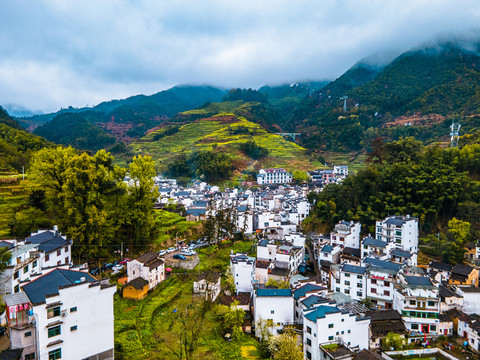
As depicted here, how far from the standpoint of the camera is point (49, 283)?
1197 centimetres

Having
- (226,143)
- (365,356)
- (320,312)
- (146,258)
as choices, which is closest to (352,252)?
(320,312)

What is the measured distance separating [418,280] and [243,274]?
37.1 feet

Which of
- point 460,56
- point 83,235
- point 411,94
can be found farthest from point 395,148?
point 460,56

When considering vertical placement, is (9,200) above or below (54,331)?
above

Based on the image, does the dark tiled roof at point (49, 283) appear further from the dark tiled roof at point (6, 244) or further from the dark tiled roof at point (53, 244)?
the dark tiled roof at point (53, 244)

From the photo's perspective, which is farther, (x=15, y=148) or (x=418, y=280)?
(x=15, y=148)

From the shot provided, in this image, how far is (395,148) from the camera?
36188 mm

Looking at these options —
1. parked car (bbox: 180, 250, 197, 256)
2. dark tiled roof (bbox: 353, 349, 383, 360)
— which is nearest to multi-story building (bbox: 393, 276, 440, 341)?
dark tiled roof (bbox: 353, 349, 383, 360)

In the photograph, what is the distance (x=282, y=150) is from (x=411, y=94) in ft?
129

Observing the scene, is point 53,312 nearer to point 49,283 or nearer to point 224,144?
point 49,283

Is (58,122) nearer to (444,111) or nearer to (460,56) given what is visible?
(444,111)

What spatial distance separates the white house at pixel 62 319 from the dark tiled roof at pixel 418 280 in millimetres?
17300

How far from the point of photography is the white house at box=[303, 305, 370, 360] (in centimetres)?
1504

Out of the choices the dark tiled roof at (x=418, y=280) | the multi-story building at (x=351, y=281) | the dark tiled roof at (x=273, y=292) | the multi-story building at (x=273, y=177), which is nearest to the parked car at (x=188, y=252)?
the dark tiled roof at (x=273, y=292)
